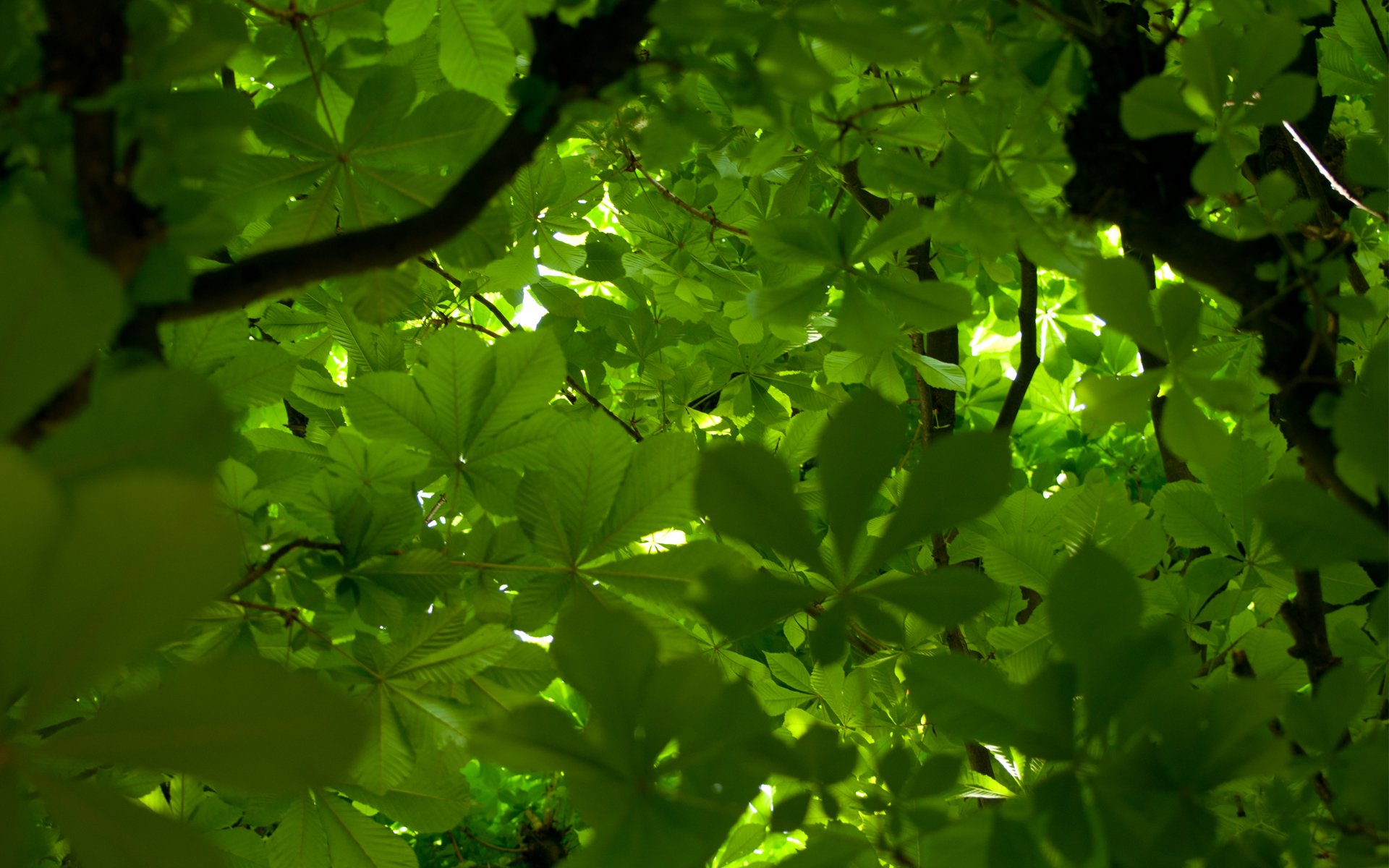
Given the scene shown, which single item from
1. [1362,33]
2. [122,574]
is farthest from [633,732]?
[1362,33]

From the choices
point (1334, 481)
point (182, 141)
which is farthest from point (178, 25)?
point (1334, 481)

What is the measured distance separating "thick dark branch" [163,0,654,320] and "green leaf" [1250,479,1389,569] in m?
0.49

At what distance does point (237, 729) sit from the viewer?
37 centimetres

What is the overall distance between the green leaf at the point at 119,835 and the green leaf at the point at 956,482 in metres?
0.40

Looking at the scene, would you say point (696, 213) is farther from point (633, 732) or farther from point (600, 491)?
point (633, 732)

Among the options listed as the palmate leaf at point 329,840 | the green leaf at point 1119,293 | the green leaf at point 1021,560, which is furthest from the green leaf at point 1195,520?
the palmate leaf at point 329,840

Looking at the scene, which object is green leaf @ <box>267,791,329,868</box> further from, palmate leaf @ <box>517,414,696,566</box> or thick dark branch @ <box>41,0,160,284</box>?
thick dark branch @ <box>41,0,160,284</box>

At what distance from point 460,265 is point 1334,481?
714 mm

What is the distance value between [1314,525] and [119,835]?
25.9 inches

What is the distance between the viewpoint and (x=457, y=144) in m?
0.83

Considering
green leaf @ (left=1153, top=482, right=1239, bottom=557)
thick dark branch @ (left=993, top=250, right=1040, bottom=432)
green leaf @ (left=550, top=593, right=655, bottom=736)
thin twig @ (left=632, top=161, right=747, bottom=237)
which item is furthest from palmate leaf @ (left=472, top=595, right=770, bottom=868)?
thin twig @ (left=632, top=161, right=747, bottom=237)

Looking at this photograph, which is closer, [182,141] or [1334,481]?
[182,141]

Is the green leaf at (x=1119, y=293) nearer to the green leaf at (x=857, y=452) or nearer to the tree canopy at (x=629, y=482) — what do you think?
the tree canopy at (x=629, y=482)

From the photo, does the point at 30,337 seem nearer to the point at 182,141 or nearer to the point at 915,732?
the point at 182,141
